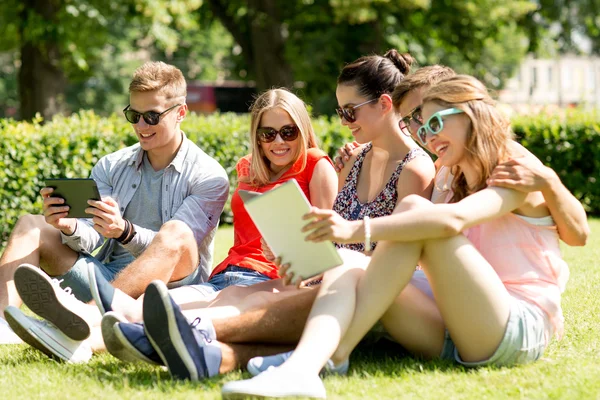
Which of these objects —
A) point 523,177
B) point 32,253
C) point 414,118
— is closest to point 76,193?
point 32,253

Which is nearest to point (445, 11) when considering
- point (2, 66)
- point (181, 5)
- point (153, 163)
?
point (181, 5)

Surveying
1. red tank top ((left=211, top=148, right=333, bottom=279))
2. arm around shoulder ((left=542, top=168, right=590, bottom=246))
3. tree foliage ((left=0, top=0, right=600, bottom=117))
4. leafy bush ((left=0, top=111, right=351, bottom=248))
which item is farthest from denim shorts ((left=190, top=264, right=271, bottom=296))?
tree foliage ((left=0, top=0, right=600, bottom=117))

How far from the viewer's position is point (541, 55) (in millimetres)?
23594

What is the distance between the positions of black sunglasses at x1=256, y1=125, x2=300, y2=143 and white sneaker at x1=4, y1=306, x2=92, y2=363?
5.02ft

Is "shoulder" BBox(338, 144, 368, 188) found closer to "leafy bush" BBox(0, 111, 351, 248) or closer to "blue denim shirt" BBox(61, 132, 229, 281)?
"blue denim shirt" BBox(61, 132, 229, 281)

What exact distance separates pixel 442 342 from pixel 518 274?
0.47 m

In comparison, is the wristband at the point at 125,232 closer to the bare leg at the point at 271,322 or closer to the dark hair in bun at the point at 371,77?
the bare leg at the point at 271,322

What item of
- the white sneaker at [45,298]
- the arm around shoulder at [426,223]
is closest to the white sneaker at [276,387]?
the arm around shoulder at [426,223]

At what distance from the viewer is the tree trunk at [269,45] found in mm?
→ 19797

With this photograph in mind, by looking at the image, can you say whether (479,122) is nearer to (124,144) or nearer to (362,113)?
(362,113)

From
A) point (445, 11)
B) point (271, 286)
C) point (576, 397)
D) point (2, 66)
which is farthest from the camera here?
point (2, 66)

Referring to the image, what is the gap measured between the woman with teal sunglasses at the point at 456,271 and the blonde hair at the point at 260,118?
113cm

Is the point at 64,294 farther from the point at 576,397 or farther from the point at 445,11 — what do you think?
the point at 445,11

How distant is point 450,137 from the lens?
3.61m
